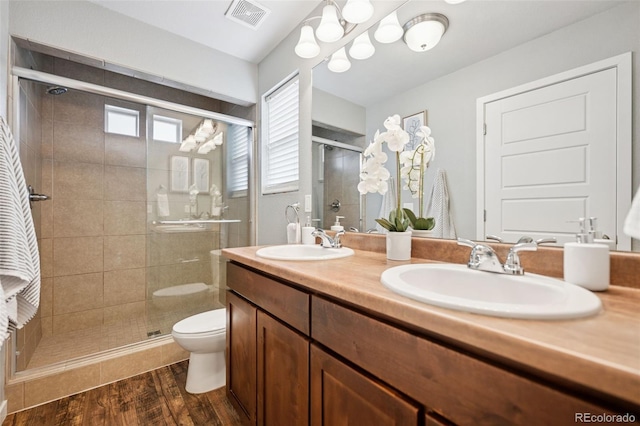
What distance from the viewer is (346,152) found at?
63.6 inches

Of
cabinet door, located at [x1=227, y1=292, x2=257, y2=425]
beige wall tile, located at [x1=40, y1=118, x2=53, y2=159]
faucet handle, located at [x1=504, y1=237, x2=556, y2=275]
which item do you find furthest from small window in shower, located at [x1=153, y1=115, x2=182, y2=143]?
faucet handle, located at [x1=504, y1=237, x2=556, y2=275]

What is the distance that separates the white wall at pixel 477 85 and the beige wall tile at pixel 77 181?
238 centimetres

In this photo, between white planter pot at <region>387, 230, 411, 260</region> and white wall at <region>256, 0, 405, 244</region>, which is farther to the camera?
white wall at <region>256, 0, 405, 244</region>

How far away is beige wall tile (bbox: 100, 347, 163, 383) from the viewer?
1701 millimetres

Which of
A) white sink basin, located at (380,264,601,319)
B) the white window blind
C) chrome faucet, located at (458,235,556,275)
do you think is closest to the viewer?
white sink basin, located at (380,264,601,319)

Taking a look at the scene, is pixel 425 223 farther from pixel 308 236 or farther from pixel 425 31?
pixel 425 31

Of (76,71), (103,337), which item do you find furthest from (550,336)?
(76,71)

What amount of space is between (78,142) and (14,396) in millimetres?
1817

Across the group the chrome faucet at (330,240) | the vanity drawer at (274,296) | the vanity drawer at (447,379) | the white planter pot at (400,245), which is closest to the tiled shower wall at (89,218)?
the vanity drawer at (274,296)

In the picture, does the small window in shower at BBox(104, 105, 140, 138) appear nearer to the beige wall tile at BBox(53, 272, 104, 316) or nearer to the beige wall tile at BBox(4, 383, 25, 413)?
the beige wall tile at BBox(53, 272, 104, 316)

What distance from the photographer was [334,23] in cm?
147

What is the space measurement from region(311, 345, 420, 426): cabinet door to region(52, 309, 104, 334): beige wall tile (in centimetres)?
241

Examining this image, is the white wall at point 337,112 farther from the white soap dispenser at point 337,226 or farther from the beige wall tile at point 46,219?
the beige wall tile at point 46,219

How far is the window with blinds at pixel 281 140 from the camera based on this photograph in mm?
1992
